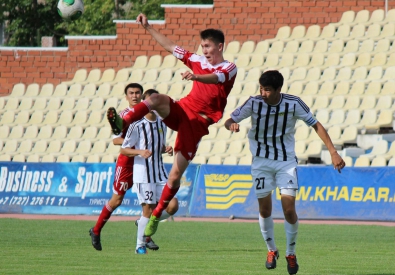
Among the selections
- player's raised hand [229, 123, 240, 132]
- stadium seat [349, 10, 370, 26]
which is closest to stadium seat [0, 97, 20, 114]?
stadium seat [349, 10, 370, 26]

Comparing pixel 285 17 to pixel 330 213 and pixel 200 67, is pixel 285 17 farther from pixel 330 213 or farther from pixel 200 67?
pixel 200 67

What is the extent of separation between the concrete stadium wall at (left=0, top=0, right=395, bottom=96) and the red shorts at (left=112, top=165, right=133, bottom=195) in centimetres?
1576

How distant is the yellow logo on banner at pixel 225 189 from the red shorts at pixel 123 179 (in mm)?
6576

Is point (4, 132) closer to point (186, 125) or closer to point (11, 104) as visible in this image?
point (11, 104)

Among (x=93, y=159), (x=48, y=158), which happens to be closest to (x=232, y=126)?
(x=93, y=159)

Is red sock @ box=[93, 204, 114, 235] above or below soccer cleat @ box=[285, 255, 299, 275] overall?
below

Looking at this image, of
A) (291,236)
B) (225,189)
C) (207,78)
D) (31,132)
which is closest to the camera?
(207,78)

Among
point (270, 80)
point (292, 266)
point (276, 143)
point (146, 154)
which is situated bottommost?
point (292, 266)

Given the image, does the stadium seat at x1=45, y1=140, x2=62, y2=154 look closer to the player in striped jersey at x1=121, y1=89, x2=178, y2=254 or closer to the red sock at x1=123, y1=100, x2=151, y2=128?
the player in striped jersey at x1=121, y1=89, x2=178, y2=254

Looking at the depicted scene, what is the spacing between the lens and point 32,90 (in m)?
28.4

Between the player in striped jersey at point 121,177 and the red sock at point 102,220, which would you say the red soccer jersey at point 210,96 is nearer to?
the player in striped jersey at point 121,177

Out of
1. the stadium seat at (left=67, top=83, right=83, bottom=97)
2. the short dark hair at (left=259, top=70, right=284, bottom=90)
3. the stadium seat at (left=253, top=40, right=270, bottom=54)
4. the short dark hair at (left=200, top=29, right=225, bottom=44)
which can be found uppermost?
the short dark hair at (left=200, top=29, right=225, bottom=44)

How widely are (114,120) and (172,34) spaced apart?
2013cm

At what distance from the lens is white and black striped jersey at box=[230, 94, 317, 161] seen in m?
9.38
